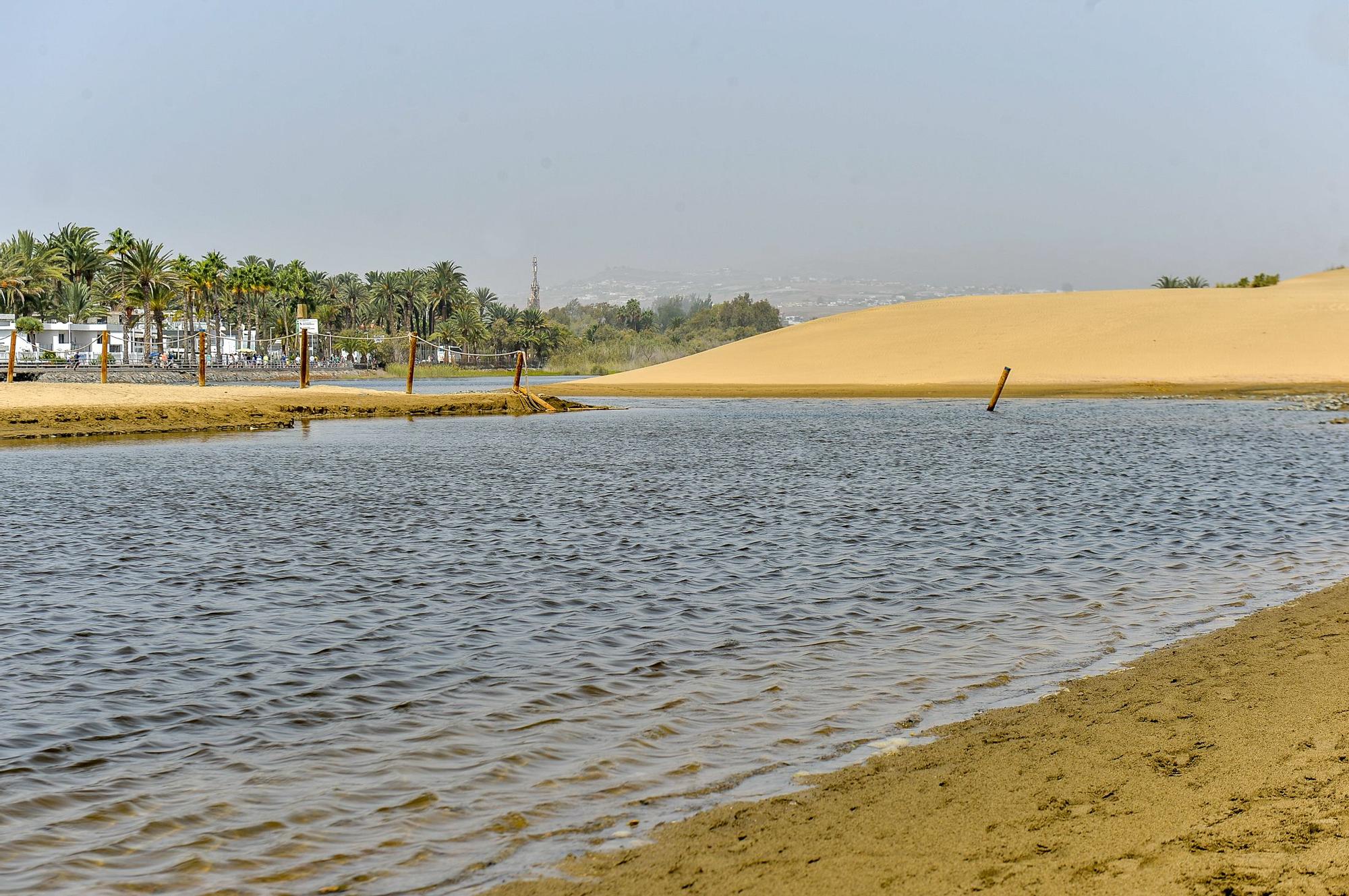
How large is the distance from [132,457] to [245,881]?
27381 millimetres

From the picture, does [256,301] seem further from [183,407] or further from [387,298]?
[183,407]

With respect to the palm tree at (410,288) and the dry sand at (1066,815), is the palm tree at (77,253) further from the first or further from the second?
the dry sand at (1066,815)

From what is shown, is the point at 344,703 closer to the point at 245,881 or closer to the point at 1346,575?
the point at 245,881

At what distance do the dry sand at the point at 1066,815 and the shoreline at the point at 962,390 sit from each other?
62.4 m

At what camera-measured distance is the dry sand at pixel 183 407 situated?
36750mm

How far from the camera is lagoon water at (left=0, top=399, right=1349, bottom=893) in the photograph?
18.6 feet

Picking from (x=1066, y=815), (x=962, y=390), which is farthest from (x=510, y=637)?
(x=962, y=390)

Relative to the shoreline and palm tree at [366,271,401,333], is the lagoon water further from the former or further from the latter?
palm tree at [366,271,401,333]

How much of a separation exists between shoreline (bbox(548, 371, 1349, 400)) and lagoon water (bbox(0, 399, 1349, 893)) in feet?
152

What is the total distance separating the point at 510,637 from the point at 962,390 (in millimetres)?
66530

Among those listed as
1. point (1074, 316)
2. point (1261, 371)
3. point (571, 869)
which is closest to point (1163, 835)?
point (571, 869)

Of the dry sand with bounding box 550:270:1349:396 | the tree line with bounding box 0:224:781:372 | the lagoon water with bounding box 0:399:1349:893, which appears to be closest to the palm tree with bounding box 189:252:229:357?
the tree line with bounding box 0:224:781:372

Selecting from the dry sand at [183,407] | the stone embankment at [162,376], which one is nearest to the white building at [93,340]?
the stone embankment at [162,376]

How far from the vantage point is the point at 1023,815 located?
524 cm
